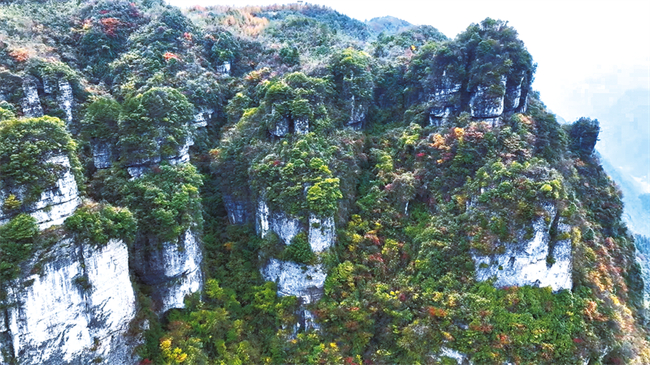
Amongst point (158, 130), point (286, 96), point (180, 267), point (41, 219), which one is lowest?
point (180, 267)

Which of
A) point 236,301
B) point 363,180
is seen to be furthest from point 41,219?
point 363,180

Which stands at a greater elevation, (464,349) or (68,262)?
(68,262)

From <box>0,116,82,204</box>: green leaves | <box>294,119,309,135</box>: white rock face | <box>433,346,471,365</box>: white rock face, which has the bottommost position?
<box>433,346,471,365</box>: white rock face

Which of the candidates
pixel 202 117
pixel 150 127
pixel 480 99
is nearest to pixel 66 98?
pixel 202 117

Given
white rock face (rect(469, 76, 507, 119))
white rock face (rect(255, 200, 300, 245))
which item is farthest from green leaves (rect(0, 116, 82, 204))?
white rock face (rect(469, 76, 507, 119))

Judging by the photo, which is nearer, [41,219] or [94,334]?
[41,219]

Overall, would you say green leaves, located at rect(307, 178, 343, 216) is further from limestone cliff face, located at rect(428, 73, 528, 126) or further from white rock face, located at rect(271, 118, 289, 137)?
limestone cliff face, located at rect(428, 73, 528, 126)

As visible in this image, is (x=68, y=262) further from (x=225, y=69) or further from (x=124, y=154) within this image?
(x=225, y=69)
